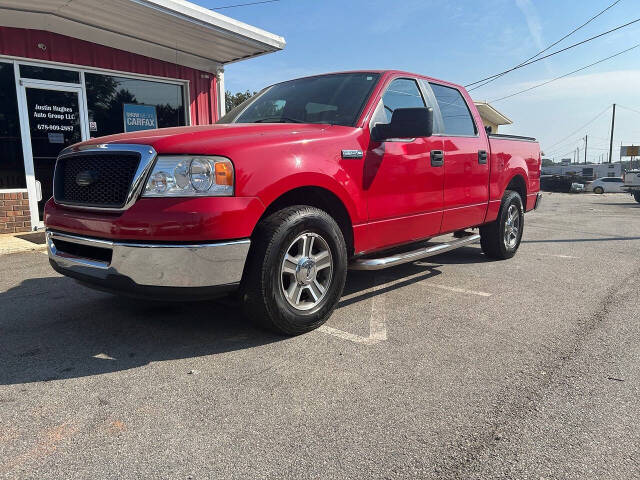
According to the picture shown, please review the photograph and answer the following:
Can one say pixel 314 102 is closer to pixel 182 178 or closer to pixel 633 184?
pixel 182 178

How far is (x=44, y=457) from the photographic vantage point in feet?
6.15

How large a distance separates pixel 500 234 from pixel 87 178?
4.63m

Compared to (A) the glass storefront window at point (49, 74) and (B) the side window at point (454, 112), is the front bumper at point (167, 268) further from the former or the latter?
(A) the glass storefront window at point (49, 74)

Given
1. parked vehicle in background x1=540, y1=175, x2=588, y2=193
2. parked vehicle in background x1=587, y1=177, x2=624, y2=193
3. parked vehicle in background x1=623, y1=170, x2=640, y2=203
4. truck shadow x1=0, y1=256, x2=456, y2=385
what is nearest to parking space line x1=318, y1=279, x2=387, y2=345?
truck shadow x1=0, y1=256, x2=456, y2=385

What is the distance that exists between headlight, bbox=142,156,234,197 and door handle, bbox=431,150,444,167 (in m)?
2.25

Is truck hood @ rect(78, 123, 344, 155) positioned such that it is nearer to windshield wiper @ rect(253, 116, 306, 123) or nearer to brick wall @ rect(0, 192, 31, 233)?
windshield wiper @ rect(253, 116, 306, 123)

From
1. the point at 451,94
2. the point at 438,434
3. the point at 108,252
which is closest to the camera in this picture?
the point at 438,434

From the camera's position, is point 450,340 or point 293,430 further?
point 450,340

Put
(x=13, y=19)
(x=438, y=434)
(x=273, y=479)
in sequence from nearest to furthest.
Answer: (x=273, y=479) → (x=438, y=434) → (x=13, y=19)

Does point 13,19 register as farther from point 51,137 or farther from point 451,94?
point 451,94

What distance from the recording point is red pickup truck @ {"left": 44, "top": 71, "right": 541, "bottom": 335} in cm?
263

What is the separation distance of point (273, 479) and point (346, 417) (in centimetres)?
53

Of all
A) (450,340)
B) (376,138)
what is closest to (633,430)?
(450,340)

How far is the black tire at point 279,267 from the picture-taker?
2861mm
